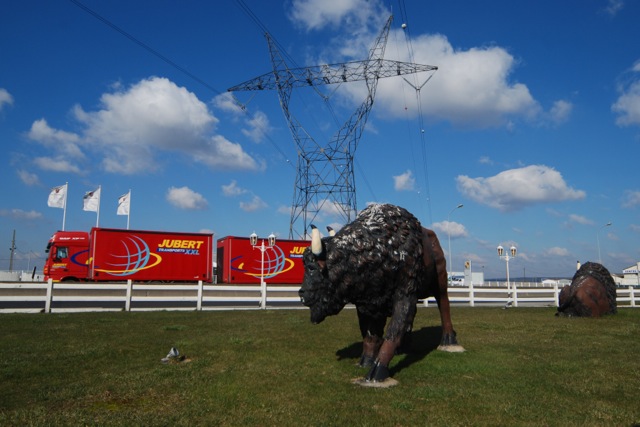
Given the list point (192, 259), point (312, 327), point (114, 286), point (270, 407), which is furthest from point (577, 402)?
point (192, 259)

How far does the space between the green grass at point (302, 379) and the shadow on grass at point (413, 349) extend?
1.5 inches

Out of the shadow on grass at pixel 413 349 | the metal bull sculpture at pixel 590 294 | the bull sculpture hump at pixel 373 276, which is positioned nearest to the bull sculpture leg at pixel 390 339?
the bull sculpture hump at pixel 373 276

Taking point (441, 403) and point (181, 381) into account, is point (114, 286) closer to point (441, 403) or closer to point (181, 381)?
point (181, 381)

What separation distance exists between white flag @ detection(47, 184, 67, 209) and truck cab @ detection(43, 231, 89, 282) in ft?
24.5

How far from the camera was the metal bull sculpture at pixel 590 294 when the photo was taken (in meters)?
13.6

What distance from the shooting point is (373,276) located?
6605 millimetres

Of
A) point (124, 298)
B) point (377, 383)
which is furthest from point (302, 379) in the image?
point (124, 298)

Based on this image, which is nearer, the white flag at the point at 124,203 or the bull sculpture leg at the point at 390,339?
the bull sculpture leg at the point at 390,339

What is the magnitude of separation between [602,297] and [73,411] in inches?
563

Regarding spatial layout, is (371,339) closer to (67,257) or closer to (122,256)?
(122,256)

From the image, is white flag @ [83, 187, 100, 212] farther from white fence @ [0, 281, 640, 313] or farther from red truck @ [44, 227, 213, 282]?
white fence @ [0, 281, 640, 313]

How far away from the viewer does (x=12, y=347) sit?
8.38m

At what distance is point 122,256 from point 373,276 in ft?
85.0

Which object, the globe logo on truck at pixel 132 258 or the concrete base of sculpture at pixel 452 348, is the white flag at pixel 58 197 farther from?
the concrete base of sculpture at pixel 452 348
